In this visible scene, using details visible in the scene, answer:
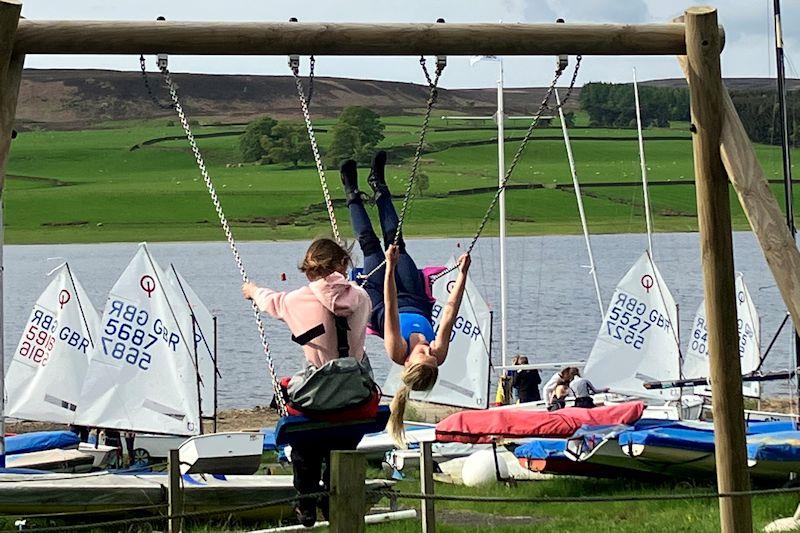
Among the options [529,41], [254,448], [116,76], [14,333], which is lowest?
[254,448]

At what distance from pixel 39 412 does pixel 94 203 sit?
242 ft

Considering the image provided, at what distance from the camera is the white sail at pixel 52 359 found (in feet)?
66.2

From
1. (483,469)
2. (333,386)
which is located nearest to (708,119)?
(333,386)

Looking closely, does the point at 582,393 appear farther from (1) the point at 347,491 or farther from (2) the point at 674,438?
(1) the point at 347,491

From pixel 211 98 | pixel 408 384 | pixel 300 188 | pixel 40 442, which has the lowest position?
pixel 408 384

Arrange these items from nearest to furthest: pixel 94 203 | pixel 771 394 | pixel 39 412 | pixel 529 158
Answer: pixel 39 412
pixel 771 394
pixel 94 203
pixel 529 158

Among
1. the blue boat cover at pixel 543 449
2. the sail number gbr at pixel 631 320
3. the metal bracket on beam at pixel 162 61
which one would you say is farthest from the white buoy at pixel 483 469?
the sail number gbr at pixel 631 320

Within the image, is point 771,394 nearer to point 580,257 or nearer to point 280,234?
point 580,257

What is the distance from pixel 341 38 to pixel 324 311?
128cm

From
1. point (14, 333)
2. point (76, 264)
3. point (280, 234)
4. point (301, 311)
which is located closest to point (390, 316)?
point (301, 311)

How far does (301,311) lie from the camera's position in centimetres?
717

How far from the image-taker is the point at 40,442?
18062 millimetres

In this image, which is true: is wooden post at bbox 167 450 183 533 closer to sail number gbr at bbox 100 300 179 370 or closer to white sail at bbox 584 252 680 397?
sail number gbr at bbox 100 300 179 370

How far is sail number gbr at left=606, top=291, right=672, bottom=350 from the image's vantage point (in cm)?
2309
